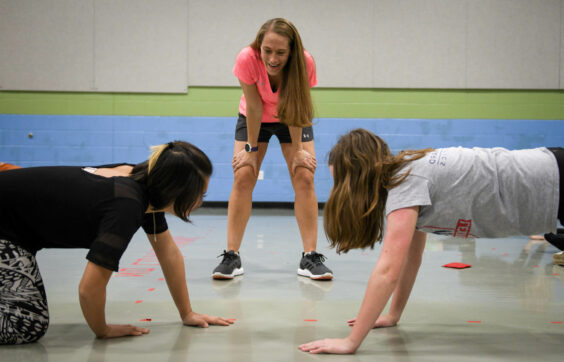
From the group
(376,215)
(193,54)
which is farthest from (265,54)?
(193,54)

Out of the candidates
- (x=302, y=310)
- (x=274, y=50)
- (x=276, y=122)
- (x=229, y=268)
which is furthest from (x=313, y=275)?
(x=274, y=50)

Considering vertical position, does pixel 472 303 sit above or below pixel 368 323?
below

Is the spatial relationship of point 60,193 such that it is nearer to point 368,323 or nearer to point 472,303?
point 368,323

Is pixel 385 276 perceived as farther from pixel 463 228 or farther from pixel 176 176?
pixel 176 176

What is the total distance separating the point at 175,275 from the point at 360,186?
689 mm

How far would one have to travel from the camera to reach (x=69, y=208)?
4.90 feet

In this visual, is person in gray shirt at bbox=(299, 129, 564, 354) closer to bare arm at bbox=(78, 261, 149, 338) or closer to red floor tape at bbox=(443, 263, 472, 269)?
bare arm at bbox=(78, 261, 149, 338)

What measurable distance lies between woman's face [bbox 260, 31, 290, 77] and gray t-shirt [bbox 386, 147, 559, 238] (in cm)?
110

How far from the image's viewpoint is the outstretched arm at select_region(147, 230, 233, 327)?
1.70 metres

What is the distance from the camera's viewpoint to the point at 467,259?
3061mm

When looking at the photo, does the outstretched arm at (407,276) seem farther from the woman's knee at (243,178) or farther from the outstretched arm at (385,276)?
the woman's knee at (243,178)

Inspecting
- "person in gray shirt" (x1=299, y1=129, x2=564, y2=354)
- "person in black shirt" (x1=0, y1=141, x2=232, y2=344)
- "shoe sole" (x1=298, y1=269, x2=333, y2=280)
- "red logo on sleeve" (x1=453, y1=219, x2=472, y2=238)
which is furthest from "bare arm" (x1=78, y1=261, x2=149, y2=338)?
"shoe sole" (x1=298, y1=269, x2=333, y2=280)

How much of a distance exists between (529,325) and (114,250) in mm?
1394

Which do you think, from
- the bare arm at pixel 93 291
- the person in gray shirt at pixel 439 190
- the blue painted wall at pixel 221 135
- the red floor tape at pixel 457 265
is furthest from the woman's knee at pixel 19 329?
the blue painted wall at pixel 221 135
